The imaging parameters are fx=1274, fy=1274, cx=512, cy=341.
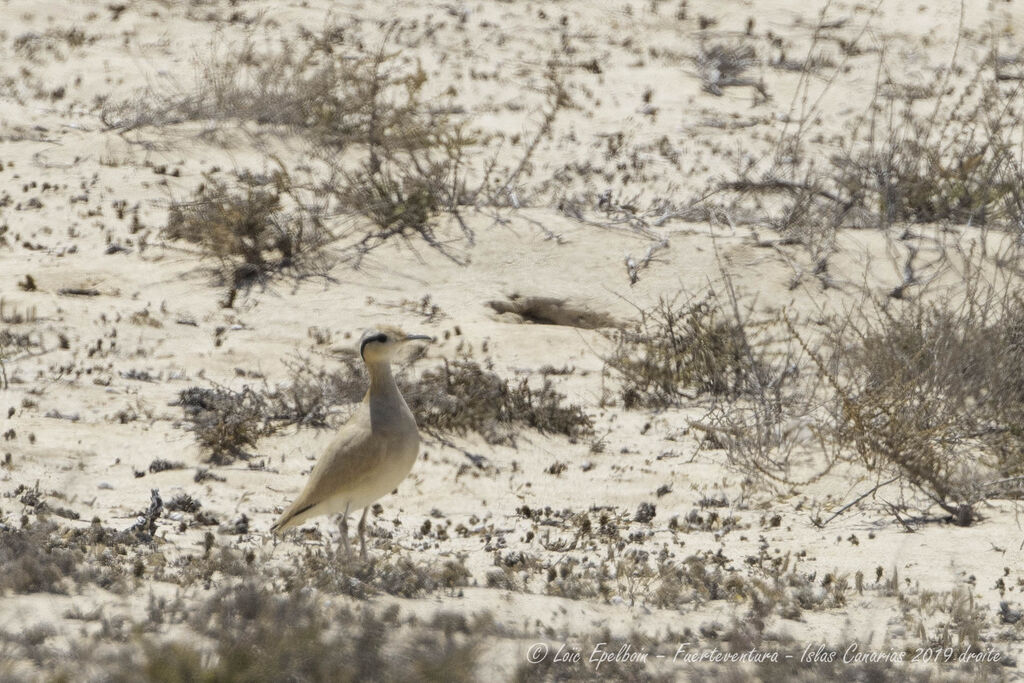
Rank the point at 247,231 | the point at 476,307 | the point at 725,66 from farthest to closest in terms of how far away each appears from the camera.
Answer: the point at 725,66
the point at 247,231
the point at 476,307

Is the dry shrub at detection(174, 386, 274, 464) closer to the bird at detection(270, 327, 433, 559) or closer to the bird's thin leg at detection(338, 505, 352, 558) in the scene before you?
the bird at detection(270, 327, 433, 559)

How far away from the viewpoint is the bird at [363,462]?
5.26 m

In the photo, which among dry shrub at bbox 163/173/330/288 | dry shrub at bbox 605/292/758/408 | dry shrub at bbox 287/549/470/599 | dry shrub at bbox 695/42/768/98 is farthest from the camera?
dry shrub at bbox 695/42/768/98

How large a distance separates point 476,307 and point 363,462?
476 centimetres

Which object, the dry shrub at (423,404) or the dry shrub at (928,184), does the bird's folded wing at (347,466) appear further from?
the dry shrub at (928,184)

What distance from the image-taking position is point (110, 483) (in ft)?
21.7

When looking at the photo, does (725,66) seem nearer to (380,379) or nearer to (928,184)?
(928,184)

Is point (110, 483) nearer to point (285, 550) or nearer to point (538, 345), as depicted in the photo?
point (285, 550)

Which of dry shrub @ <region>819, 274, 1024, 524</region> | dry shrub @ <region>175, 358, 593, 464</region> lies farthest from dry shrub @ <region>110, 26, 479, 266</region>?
dry shrub @ <region>819, 274, 1024, 524</region>

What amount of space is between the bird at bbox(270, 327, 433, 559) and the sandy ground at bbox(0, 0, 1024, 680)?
33 cm

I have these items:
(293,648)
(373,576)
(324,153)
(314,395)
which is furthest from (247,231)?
(293,648)

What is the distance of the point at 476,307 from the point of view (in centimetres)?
993

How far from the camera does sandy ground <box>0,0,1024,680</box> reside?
552 centimetres

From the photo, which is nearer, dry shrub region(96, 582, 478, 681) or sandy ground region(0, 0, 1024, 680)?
dry shrub region(96, 582, 478, 681)
